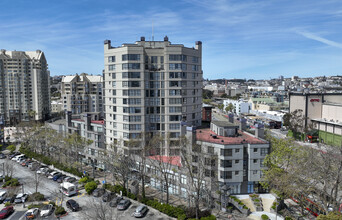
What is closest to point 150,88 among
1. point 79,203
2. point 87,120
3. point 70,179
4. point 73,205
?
point 87,120

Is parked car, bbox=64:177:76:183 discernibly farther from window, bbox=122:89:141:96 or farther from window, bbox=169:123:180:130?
window, bbox=169:123:180:130

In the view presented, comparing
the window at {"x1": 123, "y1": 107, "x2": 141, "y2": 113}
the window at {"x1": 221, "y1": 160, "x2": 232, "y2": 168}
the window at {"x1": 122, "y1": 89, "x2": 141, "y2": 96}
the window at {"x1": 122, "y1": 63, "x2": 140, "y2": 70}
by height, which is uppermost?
the window at {"x1": 122, "y1": 63, "x2": 140, "y2": 70}

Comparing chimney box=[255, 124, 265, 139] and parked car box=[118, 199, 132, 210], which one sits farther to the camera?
chimney box=[255, 124, 265, 139]

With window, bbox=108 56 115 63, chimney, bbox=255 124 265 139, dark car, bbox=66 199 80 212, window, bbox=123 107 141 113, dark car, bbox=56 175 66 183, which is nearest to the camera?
dark car, bbox=66 199 80 212

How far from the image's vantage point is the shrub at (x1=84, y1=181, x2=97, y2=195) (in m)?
55.5

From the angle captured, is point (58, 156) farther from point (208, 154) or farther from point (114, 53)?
point (208, 154)

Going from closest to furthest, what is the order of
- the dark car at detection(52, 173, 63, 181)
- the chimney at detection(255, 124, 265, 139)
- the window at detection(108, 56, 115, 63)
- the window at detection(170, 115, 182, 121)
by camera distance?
the chimney at detection(255, 124, 265, 139)
the window at detection(170, 115, 182, 121)
the dark car at detection(52, 173, 63, 181)
the window at detection(108, 56, 115, 63)

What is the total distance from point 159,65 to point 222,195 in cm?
3398

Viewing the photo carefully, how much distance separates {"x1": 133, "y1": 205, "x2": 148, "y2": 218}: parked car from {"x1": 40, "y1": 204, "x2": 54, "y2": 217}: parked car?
15492 millimetres

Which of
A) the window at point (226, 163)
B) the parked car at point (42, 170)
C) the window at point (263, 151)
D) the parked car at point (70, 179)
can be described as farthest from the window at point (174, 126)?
the parked car at point (42, 170)

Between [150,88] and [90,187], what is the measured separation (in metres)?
26.8

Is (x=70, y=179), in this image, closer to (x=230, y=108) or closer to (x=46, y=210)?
(x=46, y=210)

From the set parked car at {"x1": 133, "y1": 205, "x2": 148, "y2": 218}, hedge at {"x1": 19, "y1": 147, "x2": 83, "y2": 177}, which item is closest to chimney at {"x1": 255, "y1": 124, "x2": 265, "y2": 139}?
parked car at {"x1": 133, "y1": 205, "x2": 148, "y2": 218}

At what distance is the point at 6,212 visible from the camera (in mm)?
46312
